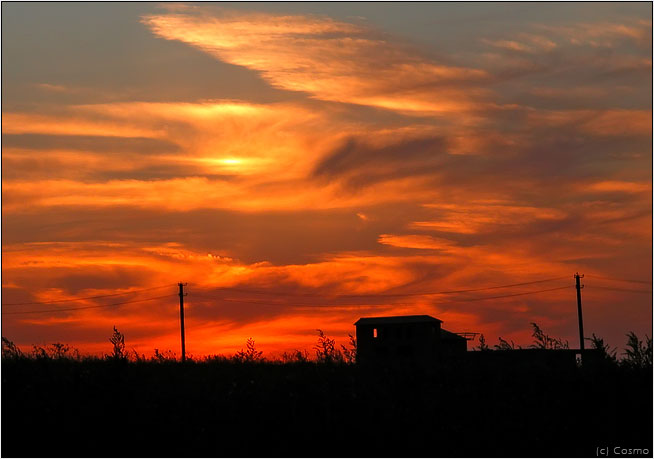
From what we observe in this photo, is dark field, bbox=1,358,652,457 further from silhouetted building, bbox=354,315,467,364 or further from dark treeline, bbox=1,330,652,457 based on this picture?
silhouetted building, bbox=354,315,467,364

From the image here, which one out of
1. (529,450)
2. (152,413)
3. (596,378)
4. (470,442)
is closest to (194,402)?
(152,413)

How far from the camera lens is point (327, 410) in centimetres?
2616

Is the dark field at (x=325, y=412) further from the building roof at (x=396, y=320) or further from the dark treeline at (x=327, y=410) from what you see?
the building roof at (x=396, y=320)

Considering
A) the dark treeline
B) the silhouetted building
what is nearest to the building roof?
the silhouetted building

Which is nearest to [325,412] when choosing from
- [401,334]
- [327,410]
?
[327,410]

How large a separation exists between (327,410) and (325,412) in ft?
0.28

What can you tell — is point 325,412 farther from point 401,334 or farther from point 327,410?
point 401,334

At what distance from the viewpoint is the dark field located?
25250mm

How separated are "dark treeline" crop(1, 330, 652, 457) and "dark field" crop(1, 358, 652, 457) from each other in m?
0.04

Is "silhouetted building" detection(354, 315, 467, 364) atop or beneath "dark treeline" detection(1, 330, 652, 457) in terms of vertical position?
atop

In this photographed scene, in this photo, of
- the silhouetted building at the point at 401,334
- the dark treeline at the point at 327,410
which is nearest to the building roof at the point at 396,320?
the silhouetted building at the point at 401,334

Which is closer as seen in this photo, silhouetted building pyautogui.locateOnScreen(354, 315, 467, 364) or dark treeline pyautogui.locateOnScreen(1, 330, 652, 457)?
dark treeline pyautogui.locateOnScreen(1, 330, 652, 457)

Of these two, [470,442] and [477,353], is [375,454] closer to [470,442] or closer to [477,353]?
[470,442]

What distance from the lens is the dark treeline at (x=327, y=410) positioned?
2525 cm
